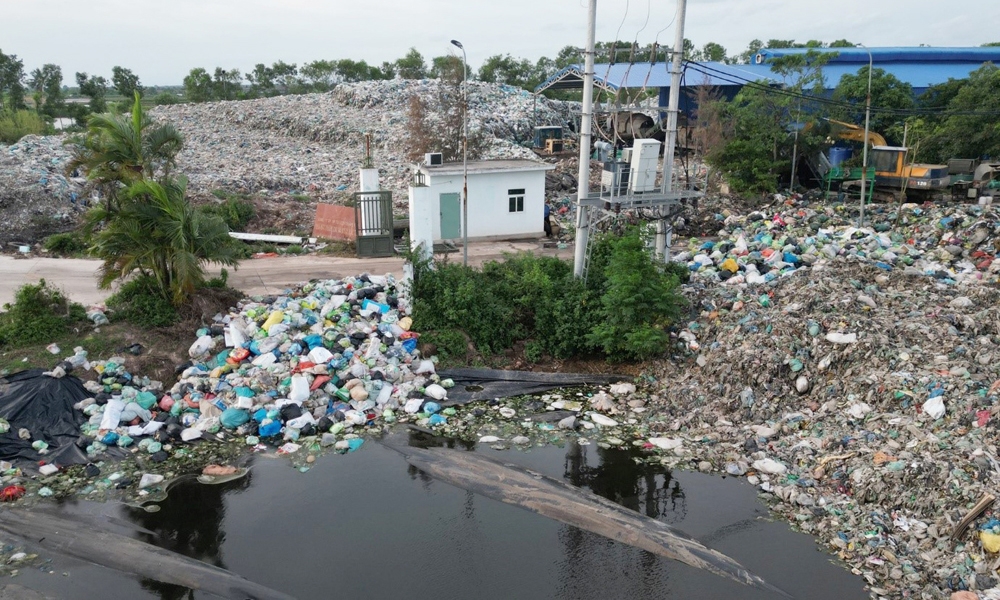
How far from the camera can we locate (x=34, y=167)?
21.2 metres

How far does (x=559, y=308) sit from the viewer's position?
12.2 meters

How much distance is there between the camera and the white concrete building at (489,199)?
56.6ft

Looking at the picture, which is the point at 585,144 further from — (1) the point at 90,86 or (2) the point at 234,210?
(1) the point at 90,86

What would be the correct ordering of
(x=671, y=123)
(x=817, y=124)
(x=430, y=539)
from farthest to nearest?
(x=817, y=124) → (x=671, y=123) → (x=430, y=539)

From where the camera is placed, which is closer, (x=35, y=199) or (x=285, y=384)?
(x=285, y=384)

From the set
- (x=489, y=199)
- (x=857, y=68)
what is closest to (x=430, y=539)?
(x=489, y=199)

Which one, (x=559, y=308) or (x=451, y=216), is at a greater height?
(x=451, y=216)

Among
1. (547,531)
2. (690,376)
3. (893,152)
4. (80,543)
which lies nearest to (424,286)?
(690,376)

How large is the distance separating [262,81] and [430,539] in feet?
191

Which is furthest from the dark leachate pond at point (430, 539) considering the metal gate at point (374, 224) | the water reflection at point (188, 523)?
the metal gate at point (374, 224)

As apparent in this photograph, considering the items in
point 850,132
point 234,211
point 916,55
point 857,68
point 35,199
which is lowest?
point 234,211

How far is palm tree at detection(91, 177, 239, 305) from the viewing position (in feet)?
37.2

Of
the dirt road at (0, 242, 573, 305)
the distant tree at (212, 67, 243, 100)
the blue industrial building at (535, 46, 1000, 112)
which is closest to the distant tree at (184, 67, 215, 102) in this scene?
the distant tree at (212, 67, 243, 100)

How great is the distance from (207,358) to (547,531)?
20.8ft
